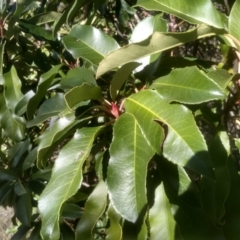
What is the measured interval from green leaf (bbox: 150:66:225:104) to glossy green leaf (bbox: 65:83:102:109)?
0.16 m

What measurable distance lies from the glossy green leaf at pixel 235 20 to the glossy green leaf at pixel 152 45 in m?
0.05

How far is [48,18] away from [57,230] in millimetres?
971

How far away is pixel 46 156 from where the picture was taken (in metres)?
1.20

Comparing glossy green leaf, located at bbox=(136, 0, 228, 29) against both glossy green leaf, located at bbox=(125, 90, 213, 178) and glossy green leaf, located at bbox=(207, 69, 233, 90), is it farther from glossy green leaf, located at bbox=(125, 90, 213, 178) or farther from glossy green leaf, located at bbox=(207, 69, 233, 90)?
glossy green leaf, located at bbox=(125, 90, 213, 178)

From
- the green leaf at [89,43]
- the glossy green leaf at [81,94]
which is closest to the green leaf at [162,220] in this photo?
the glossy green leaf at [81,94]

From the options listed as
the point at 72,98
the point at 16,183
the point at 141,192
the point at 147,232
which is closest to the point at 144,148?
the point at 141,192

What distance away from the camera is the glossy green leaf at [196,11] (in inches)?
45.3

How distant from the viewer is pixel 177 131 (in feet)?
3.29

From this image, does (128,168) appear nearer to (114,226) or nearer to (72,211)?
(114,226)

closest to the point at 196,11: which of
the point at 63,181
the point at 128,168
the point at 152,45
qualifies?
the point at 152,45

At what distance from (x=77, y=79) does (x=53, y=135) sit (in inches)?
6.6

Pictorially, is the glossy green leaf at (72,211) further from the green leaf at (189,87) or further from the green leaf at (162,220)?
the green leaf at (189,87)

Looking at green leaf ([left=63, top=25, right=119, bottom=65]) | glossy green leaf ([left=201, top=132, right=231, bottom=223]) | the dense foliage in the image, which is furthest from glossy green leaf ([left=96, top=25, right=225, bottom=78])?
glossy green leaf ([left=201, top=132, right=231, bottom=223])

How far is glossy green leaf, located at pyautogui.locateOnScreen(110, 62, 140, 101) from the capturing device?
1.12m
